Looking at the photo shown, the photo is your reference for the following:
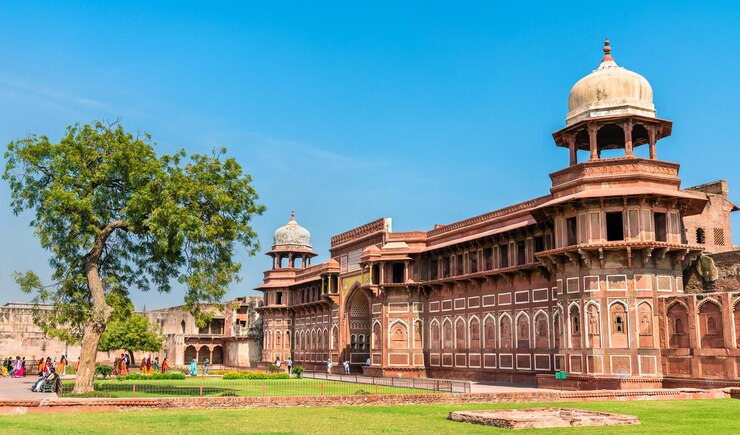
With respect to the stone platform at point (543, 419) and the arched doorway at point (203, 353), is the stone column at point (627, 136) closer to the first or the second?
the stone platform at point (543, 419)

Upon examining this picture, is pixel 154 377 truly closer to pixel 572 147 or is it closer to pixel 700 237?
pixel 572 147

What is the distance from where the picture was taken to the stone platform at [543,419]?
15160mm

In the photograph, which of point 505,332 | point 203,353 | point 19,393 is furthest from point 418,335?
point 203,353

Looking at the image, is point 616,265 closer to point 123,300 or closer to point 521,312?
point 521,312

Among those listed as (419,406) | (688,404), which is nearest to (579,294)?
(688,404)

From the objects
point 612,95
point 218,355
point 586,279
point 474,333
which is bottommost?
point 218,355

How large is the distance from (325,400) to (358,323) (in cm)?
2822

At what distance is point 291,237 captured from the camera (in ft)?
204

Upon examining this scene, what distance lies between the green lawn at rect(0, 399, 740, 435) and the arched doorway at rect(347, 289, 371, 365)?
2826 centimetres

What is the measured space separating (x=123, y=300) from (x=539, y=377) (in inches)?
650

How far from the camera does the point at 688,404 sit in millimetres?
20781

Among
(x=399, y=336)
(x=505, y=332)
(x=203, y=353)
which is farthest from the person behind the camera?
(x=203, y=353)

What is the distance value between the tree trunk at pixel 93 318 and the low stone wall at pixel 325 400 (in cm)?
634

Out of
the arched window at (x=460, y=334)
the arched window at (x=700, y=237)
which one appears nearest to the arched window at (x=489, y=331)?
the arched window at (x=460, y=334)
